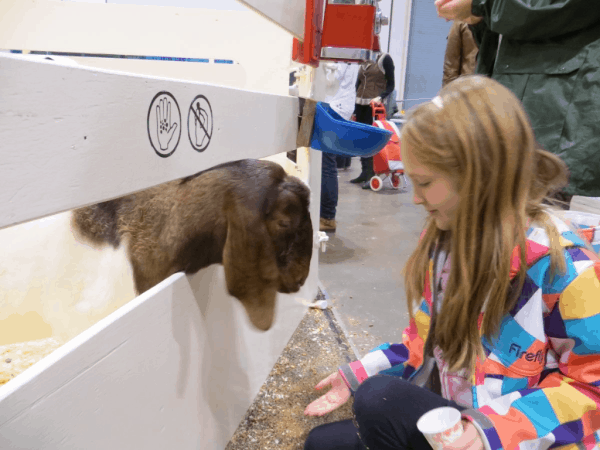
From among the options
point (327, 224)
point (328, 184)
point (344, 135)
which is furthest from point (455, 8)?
point (327, 224)

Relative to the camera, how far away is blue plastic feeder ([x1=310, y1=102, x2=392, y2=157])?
111 centimetres

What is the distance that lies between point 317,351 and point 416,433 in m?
0.80

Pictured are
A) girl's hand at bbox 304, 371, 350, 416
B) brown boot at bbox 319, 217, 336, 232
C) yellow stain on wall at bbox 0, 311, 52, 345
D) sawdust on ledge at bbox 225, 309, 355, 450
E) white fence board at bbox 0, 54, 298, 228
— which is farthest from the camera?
brown boot at bbox 319, 217, 336, 232

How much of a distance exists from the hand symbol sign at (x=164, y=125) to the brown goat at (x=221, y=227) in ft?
0.66

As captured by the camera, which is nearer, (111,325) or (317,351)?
(111,325)

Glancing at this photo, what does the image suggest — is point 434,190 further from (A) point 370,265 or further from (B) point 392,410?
(A) point 370,265

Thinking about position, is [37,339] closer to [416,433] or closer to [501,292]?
[416,433]

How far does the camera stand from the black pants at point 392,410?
2.28 ft

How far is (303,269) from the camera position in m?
0.84

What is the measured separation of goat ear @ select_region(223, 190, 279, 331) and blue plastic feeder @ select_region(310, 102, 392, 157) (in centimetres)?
45

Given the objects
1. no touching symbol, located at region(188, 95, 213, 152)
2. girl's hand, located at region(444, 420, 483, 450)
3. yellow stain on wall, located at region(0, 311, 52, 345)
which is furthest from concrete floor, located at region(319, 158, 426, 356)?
yellow stain on wall, located at region(0, 311, 52, 345)

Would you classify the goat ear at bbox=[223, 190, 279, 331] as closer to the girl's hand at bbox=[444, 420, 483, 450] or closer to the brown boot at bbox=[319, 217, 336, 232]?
the girl's hand at bbox=[444, 420, 483, 450]

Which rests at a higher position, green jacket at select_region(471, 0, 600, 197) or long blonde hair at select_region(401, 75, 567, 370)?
green jacket at select_region(471, 0, 600, 197)

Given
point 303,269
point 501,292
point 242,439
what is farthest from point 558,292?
point 242,439
